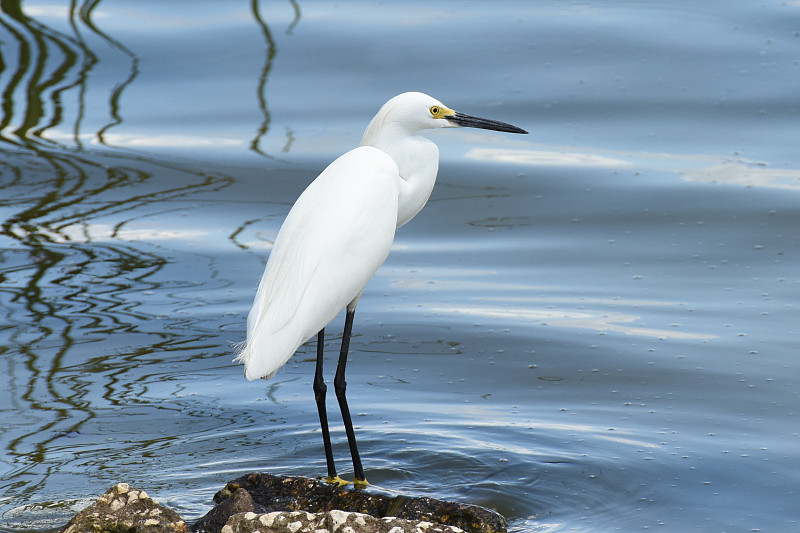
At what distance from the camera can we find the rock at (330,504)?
10.6 feet

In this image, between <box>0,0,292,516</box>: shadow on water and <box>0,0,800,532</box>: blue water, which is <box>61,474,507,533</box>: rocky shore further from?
<box>0,0,292,516</box>: shadow on water

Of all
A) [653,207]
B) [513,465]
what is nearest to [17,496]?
[513,465]

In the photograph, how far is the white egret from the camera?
148 inches

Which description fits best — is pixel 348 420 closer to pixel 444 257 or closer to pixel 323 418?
pixel 323 418

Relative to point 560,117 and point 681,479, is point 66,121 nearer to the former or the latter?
point 560,117

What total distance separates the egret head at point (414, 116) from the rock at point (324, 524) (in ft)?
5.06

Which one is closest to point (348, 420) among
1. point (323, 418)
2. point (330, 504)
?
point (323, 418)

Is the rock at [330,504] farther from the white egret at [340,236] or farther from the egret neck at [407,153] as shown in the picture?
the egret neck at [407,153]

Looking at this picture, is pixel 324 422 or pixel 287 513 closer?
pixel 287 513

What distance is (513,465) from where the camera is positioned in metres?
3.92

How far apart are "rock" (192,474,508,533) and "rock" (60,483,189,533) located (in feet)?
0.48

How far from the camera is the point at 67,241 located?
6340mm

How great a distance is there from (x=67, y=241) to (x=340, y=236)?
300 centimetres

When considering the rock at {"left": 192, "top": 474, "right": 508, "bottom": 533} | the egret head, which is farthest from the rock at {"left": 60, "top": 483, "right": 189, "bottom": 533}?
the egret head
